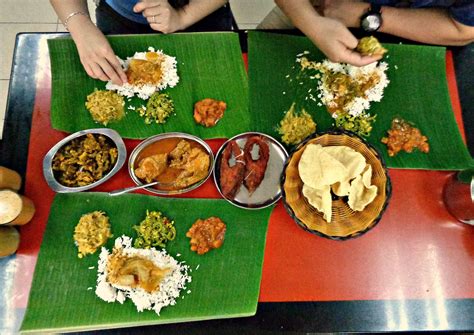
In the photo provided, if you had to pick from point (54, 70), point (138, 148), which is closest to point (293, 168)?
point (138, 148)

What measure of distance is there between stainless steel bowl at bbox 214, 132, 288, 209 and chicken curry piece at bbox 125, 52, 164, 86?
58cm

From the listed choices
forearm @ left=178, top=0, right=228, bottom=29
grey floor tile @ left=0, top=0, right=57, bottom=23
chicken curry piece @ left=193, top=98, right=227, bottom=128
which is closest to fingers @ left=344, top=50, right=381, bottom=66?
chicken curry piece @ left=193, top=98, right=227, bottom=128

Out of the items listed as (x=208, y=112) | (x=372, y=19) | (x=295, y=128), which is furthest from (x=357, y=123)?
(x=208, y=112)

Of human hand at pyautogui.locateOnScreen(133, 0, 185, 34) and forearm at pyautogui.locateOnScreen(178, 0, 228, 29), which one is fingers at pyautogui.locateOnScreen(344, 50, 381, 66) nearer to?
forearm at pyautogui.locateOnScreen(178, 0, 228, 29)

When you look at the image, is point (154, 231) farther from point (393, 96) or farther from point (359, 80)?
point (393, 96)

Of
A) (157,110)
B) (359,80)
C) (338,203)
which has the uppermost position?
(157,110)

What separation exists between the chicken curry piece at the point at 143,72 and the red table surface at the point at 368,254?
54 centimetres

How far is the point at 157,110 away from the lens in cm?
202

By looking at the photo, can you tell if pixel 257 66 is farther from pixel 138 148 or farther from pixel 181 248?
pixel 181 248

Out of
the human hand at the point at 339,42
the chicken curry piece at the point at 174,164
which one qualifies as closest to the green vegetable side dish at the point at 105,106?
the chicken curry piece at the point at 174,164

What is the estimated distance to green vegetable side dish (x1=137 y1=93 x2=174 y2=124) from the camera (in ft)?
6.64

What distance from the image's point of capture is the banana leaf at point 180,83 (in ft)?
6.63

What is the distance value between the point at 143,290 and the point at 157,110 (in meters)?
0.97

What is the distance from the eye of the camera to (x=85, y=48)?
200 cm
